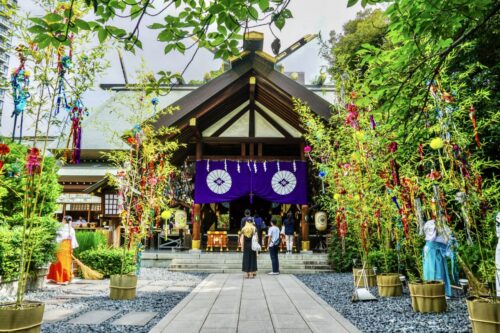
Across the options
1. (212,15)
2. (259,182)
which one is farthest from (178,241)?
(212,15)

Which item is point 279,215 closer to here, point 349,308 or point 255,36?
point 255,36

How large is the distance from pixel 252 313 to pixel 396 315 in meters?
1.84

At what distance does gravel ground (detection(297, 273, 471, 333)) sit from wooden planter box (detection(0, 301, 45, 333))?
3.12 m

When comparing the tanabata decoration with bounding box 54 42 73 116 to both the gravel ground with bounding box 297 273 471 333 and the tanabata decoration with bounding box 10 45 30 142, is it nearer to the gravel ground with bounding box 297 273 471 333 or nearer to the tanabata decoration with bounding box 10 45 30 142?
the tanabata decoration with bounding box 10 45 30 142

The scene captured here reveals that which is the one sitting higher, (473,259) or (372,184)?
(372,184)

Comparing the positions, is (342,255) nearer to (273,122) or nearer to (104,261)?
(273,122)

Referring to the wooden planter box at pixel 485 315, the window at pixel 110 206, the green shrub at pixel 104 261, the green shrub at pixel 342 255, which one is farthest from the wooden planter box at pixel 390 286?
the window at pixel 110 206

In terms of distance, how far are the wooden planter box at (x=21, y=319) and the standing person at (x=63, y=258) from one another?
4952 mm

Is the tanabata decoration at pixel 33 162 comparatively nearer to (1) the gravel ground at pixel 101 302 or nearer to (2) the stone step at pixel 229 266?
(1) the gravel ground at pixel 101 302

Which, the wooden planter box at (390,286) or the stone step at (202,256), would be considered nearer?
the wooden planter box at (390,286)

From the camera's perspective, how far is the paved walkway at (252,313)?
3562mm

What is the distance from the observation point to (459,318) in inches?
168

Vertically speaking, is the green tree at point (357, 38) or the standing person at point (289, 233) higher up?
the green tree at point (357, 38)

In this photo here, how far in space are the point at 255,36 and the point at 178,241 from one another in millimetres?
7837
